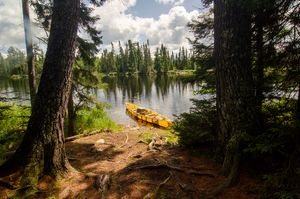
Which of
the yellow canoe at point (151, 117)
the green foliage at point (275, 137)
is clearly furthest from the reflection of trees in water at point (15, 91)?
the yellow canoe at point (151, 117)

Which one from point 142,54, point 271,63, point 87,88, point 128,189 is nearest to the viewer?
point 128,189

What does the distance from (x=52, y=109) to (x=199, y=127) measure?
2.94 m

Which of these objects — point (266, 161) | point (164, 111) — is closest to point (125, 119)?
point (164, 111)

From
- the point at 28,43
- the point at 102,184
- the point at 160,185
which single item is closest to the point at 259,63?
the point at 160,185

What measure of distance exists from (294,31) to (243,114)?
1544 mm

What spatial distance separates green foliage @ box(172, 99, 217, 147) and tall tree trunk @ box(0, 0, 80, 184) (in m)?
2.56

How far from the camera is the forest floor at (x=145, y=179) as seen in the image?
2.96 m

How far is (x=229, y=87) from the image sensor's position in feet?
11.3

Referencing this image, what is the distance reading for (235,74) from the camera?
Result: 3385 millimetres

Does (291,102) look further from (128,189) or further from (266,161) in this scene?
(128,189)

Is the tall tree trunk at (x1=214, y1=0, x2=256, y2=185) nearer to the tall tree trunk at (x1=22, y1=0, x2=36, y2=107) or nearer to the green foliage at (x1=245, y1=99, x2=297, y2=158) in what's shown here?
the green foliage at (x1=245, y1=99, x2=297, y2=158)

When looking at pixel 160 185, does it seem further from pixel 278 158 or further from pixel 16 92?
pixel 16 92

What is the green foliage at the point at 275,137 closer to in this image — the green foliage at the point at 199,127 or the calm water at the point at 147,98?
the green foliage at the point at 199,127

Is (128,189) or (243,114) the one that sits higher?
(243,114)
